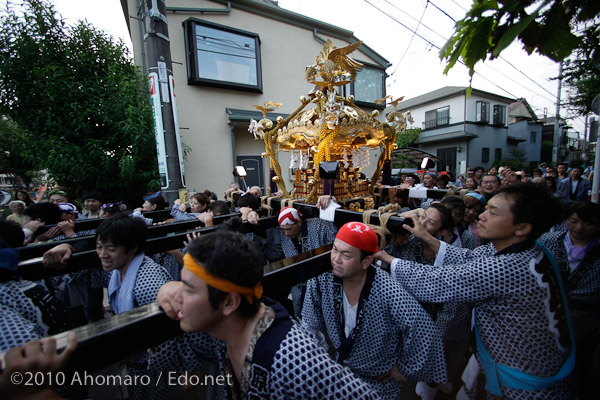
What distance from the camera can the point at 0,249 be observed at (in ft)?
5.16

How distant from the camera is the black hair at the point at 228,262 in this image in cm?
116

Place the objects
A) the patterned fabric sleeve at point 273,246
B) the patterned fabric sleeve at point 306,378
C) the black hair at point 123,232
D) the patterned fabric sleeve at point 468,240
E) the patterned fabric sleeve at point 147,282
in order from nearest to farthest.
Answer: the patterned fabric sleeve at point 306,378 < the patterned fabric sleeve at point 147,282 < the black hair at point 123,232 < the patterned fabric sleeve at point 468,240 < the patterned fabric sleeve at point 273,246

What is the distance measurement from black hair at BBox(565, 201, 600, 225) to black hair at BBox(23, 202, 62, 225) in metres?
6.19

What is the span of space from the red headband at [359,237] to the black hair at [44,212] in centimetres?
409

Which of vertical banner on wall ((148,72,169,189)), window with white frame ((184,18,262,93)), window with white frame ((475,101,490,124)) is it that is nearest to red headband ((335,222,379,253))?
vertical banner on wall ((148,72,169,189))

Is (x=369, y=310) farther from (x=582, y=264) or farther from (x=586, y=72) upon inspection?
(x=586, y=72)

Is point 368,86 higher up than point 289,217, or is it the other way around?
point 368,86

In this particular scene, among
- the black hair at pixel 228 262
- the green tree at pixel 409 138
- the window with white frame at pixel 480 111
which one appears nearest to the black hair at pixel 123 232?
the black hair at pixel 228 262

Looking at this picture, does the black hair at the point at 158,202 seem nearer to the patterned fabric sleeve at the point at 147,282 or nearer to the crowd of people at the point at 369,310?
the crowd of people at the point at 369,310

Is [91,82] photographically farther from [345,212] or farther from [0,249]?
[345,212]

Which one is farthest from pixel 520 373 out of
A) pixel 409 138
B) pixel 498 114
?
pixel 498 114

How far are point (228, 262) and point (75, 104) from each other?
7.22 meters

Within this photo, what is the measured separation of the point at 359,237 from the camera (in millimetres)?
1736

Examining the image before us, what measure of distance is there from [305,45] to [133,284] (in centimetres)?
1168
